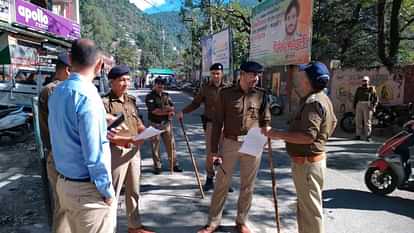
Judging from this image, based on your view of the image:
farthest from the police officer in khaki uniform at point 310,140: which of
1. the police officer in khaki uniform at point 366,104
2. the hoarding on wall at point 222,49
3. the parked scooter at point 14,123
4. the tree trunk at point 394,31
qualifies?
the tree trunk at point 394,31

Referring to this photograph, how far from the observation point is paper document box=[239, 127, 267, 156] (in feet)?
13.4

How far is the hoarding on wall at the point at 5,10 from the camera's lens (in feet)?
46.2

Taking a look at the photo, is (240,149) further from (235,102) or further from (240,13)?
(240,13)

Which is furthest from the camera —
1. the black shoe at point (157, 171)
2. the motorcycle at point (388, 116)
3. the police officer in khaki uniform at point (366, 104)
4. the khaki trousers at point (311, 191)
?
the motorcycle at point (388, 116)

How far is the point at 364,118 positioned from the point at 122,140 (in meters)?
9.10

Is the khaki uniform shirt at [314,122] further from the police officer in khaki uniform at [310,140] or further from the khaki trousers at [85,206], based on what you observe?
the khaki trousers at [85,206]

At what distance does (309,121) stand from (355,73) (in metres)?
12.1

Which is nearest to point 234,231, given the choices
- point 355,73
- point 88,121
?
point 88,121

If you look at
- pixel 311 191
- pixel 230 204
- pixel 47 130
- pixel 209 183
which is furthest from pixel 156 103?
pixel 311 191

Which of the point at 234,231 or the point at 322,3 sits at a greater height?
the point at 322,3

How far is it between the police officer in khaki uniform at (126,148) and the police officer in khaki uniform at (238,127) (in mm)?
814

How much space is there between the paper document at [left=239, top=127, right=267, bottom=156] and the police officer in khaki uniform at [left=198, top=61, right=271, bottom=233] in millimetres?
160

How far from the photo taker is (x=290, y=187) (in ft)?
21.2

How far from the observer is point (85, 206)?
2.52 metres
